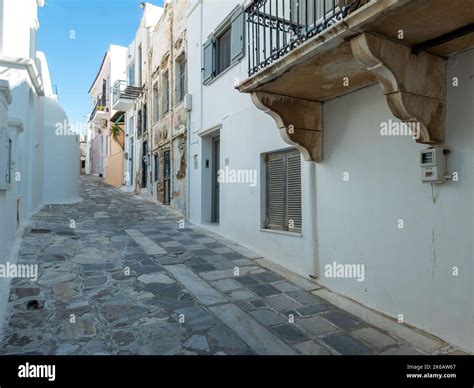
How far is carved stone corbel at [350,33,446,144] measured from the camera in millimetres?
2740

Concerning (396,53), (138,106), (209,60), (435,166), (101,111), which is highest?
(101,111)

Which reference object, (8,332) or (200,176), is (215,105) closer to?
(200,176)

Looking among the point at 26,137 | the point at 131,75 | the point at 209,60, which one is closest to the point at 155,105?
the point at 131,75

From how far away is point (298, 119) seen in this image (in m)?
4.47

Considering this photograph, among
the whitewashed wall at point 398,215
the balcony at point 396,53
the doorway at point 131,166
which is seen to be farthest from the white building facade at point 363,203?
the doorway at point 131,166

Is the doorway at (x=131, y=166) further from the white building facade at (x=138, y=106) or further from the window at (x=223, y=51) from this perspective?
the window at (x=223, y=51)

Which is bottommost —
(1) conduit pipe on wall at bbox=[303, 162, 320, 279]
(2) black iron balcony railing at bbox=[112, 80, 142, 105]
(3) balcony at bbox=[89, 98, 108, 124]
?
(1) conduit pipe on wall at bbox=[303, 162, 320, 279]

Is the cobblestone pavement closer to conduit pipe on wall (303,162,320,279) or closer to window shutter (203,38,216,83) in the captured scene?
conduit pipe on wall (303,162,320,279)

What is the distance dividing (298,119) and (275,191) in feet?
5.47

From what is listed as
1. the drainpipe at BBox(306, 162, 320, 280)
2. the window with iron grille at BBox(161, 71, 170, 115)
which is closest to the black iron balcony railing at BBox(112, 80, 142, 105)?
the window with iron grille at BBox(161, 71, 170, 115)

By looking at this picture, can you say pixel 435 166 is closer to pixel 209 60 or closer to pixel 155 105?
pixel 209 60

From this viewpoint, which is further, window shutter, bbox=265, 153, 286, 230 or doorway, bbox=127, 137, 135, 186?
doorway, bbox=127, 137, 135, 186

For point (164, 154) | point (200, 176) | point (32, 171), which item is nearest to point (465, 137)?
point (200, 176)

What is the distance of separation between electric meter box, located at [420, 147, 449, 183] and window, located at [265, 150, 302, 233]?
2.31m
